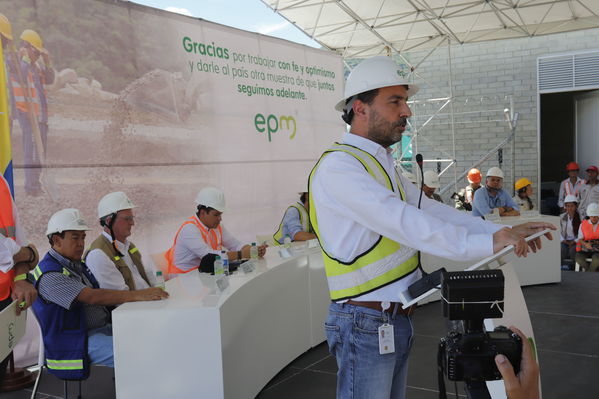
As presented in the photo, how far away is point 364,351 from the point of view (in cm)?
170

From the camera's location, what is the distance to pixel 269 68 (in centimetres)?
717

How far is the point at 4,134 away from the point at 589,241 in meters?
7.31

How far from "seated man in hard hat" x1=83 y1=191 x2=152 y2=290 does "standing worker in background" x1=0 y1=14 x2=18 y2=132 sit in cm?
114

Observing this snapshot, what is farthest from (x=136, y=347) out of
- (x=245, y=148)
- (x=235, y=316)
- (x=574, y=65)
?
(x=574, y=65)

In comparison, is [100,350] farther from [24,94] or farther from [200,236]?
[24,94]

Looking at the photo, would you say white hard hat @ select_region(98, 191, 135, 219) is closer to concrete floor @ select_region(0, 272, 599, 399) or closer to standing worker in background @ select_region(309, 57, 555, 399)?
concrete floor @ select_region(0, 272, 599, 399)

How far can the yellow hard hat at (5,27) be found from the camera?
13.6 ft

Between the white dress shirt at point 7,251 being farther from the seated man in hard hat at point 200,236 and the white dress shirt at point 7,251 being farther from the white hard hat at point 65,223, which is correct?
the seated man in hard hat at point 200,236

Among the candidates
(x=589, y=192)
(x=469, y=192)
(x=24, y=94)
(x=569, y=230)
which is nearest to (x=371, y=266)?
(x=24, y=94)

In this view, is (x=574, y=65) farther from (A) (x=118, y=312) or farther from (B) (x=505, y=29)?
(A) (x=118, y=312)

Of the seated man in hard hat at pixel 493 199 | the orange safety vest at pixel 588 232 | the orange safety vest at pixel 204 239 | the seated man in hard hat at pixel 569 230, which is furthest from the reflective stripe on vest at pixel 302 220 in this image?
the seated man in hard hat at pixel 569 230

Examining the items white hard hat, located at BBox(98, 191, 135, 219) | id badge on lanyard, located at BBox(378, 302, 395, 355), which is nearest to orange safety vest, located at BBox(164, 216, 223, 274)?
white hard hat, located at BBox(98, 191, 135, 219)

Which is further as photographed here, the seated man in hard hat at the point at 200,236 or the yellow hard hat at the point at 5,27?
the seated man in hard hat at the point at 200,236

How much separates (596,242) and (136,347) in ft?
23.0
